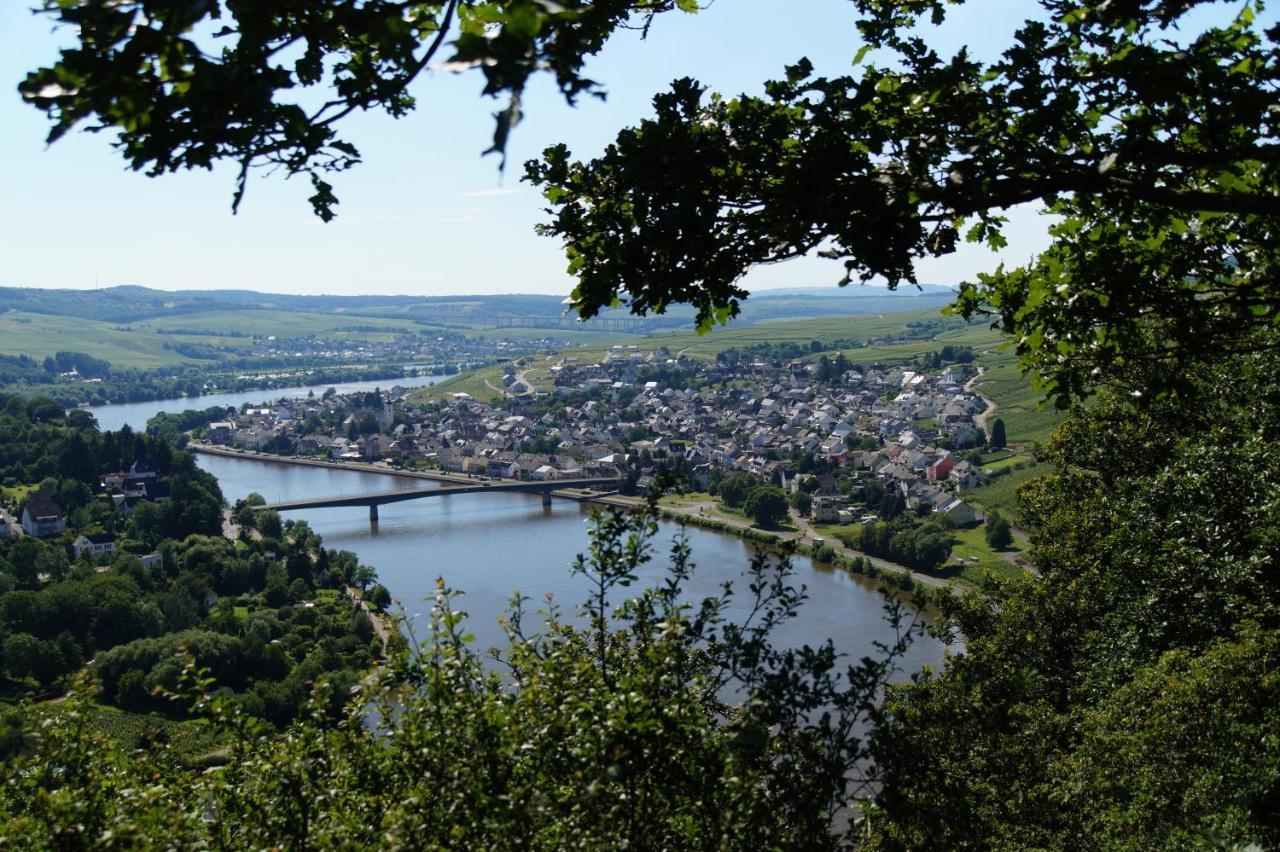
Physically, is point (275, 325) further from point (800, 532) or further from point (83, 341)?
point (800, 532)

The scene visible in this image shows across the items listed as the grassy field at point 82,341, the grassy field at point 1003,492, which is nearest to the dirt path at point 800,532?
the grassy field at point 1003,492

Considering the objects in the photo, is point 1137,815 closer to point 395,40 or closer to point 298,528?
point 395,40

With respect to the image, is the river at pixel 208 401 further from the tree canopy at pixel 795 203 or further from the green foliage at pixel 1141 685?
the tree canopy at pixel 795 203

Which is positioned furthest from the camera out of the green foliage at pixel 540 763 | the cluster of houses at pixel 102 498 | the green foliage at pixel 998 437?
the green foliage at pixel 998 437

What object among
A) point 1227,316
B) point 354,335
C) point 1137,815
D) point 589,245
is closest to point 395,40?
point 589,245

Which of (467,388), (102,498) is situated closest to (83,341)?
(467,388)

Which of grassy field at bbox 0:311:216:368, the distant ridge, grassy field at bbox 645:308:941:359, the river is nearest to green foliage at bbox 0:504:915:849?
the river
